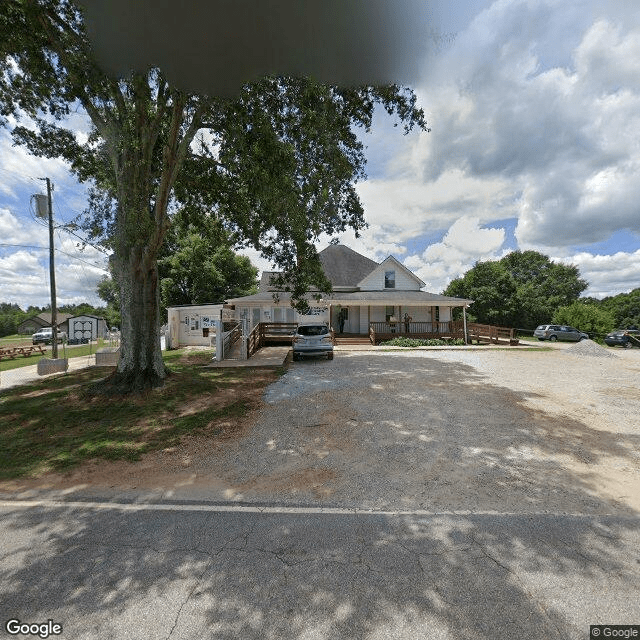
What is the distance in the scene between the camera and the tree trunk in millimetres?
10109

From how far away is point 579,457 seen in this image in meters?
5.32

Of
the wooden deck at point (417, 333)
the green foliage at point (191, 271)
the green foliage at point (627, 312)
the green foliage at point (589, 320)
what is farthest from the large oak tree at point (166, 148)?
the green foliage at point (627, 312)

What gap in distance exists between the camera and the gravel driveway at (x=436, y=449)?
4238 millimetres

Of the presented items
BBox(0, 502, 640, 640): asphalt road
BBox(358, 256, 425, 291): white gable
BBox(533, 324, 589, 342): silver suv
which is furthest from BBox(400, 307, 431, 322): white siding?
BBox(0, 502, 640, 640): asphalt road

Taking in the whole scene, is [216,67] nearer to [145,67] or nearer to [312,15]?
[145,67]

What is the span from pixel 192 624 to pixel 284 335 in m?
19.1

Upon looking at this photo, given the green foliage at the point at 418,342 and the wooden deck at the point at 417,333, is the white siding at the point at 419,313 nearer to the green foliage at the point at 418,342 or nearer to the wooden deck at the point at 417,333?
the wooden deck at the point at 417,333

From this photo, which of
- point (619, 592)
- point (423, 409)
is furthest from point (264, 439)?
point (619, 592)

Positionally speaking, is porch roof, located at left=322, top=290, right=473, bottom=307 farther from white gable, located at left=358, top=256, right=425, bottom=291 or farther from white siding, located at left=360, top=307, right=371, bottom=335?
white gable, located at left=358, top=256, right=425, bottom=291

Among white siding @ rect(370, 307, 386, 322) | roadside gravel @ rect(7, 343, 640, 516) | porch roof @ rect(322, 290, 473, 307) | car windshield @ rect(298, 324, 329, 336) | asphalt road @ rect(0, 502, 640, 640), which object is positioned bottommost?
roadside gravel @ rect(7, 343, 640, 516)

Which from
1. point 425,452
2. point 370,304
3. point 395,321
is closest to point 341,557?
point 425,452

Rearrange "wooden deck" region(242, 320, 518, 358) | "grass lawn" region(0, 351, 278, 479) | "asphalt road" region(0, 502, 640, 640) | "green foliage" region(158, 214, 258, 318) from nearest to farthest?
"asphalt road" region(0, 502, 640, 640), "grass lawn" region(0, 351, 278, 479), "wooden deck" region(242, 320, 518, 358), "green foliage" region(158, 214, 258, 318)

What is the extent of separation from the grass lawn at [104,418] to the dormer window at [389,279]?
59.6 ft

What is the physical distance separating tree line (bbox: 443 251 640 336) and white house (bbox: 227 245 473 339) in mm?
16487
